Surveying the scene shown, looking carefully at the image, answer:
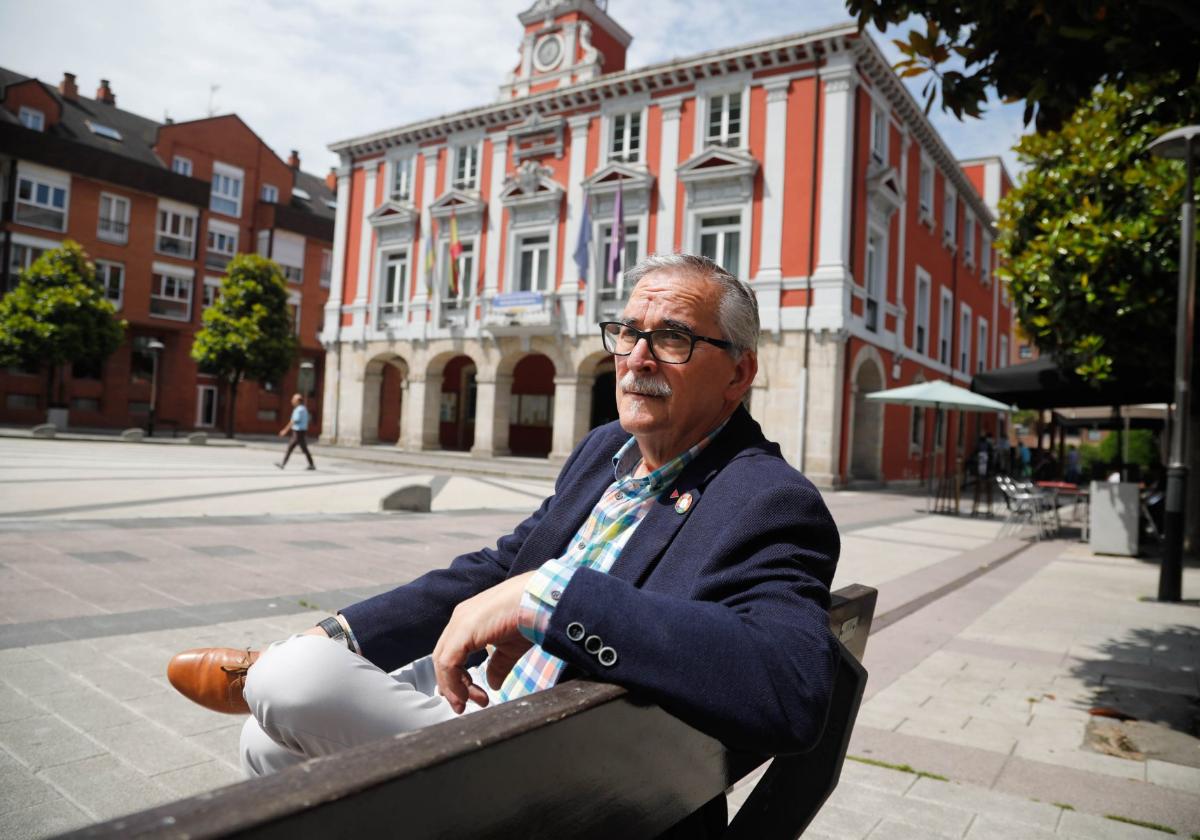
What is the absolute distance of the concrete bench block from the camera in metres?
10.2

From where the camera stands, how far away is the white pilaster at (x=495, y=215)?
990 inches

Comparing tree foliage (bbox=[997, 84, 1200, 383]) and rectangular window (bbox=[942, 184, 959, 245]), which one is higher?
rectangular window (bbox=[942, 184, 959, 245])

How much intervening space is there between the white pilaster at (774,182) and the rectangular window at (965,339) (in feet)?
45.7

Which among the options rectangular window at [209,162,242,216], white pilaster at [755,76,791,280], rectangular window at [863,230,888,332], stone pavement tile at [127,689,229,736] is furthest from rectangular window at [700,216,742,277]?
rectangular window at [209,162,242,216]

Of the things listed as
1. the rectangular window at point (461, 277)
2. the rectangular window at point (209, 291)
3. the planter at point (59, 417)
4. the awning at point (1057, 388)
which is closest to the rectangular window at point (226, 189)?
the rectangular window at point (209, 291)

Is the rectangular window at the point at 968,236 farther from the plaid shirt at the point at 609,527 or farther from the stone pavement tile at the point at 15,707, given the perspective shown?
the stone pavement tile at the point at 15,707

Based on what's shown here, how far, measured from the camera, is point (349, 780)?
738 mm

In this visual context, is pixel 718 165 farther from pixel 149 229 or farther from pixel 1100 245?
pixel 149 229

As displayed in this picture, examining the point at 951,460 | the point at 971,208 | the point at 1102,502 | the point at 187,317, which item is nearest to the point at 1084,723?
the point at 1102,502

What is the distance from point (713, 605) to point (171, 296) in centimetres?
4014

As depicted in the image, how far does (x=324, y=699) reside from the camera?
4.07ft

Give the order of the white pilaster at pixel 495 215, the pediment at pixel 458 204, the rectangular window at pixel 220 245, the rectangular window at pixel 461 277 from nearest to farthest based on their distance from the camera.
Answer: the white pilaster at pixel 495 215, the pediment at pixel 458 204, the rectangular window at pixel 461 277, the rectangular window at pixel 220 245

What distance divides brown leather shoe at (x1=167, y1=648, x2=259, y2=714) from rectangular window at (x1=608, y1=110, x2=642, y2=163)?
2259 cm

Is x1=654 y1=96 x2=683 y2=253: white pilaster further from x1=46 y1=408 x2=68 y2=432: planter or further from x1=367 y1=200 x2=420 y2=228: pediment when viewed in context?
x1=46 y1=408 x2=68 y2=432: planter
